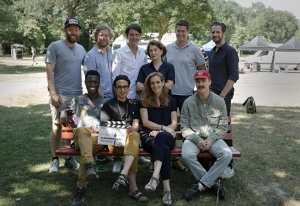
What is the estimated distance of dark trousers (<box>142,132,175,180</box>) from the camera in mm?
3898

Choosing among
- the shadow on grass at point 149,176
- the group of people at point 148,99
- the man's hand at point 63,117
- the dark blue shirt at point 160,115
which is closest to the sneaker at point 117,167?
the shadow on grass at point 149,176

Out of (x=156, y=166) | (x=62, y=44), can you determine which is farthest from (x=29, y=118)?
(x=156, y=166)

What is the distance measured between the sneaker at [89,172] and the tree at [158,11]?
2398 centimetres

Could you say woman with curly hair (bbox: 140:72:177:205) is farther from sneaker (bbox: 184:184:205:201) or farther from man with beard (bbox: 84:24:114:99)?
man with beard (bbox: 84:24:114:99)

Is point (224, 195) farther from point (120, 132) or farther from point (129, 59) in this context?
point (129, 59)

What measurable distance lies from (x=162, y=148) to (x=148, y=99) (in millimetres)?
744

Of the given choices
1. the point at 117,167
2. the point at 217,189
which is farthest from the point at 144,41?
the point at 217,189

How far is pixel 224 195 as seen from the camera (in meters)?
3.98

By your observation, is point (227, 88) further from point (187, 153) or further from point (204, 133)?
point (187, 153)

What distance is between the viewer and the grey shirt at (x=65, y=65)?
177 inches

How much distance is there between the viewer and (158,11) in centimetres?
2670

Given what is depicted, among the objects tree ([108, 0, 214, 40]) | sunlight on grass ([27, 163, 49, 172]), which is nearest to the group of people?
sunlight on grass ([27, 163, 49, 172])

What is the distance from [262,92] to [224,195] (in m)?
11.5

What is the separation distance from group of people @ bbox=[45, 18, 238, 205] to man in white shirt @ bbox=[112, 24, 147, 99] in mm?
14
